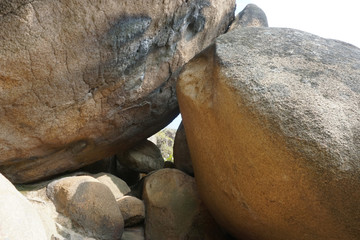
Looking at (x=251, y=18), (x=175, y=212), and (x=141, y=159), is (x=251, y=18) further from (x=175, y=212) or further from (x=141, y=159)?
(x=175, y=212)

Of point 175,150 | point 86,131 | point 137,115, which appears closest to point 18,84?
point 86,131

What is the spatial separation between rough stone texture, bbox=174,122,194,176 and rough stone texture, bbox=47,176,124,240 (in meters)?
1.04

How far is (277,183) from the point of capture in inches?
95.7

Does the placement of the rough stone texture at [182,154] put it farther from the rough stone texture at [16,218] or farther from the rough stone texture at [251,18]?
the rough stone texture at [16,218]

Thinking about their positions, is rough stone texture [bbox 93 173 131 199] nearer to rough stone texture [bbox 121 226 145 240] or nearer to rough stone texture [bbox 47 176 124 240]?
rough stone texture [bbox 121 226 145 240]

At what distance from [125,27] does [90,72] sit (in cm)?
42

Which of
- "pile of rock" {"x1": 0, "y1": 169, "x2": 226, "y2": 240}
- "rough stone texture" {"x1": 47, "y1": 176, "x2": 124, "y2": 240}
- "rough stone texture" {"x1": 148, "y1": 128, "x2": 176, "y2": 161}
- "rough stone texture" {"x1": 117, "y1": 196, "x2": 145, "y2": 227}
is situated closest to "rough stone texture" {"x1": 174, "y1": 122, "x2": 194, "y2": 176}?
"pile of rock" {"x1": 0, "y1": 169, "x2": 226, "y2": 240}

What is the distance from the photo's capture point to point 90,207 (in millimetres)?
2855

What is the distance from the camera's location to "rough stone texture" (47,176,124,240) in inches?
111

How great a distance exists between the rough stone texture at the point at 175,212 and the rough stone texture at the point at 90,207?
0.38m

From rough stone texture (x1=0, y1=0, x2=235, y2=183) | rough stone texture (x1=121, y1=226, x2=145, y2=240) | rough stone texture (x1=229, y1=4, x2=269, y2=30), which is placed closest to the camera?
rough stone texture (x1=0, y1=0, x2=235, y2=183)

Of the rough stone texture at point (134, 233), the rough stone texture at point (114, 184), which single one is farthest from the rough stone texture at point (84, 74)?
the rough stone texture at point (134, 233)

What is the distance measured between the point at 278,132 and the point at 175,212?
4.19ft

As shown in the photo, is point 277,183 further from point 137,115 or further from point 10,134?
Result: point 10,134
